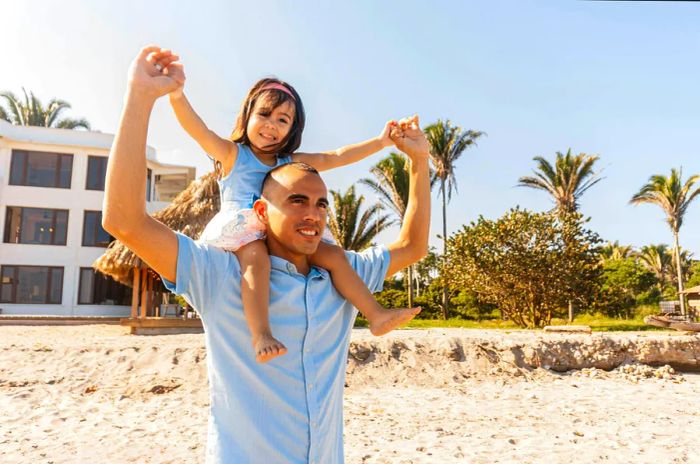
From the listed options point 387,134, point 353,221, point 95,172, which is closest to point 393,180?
point 353,221

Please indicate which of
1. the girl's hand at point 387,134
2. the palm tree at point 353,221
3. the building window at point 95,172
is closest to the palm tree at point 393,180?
the palm tree at point 353,221

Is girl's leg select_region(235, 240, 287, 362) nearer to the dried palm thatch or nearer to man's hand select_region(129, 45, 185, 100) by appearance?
man's hand select_region(129, 45, 185, 100)

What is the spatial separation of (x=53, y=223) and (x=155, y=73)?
23.8 m

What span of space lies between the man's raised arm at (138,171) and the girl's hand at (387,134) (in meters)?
0.93

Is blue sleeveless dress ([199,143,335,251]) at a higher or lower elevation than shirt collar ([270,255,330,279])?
higher

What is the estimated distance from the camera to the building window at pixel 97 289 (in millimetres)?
21875

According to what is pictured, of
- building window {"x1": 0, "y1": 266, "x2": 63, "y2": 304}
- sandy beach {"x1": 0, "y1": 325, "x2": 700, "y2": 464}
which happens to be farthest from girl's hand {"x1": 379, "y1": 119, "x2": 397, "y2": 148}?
building window {"x1": 0, "y1": 266, "x2": 63, "y2": 304}

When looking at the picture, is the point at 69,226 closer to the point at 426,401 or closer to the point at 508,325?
the point at 508,325

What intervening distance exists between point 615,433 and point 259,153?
536 cm

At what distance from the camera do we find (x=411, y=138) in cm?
188

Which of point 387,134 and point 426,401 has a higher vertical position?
point 387,134

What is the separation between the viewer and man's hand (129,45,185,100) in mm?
1215

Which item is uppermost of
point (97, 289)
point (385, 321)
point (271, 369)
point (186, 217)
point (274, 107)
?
point (186, 217)

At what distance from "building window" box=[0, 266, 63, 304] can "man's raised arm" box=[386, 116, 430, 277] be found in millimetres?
23025
